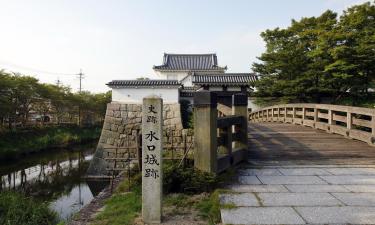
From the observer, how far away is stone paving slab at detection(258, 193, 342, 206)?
402 cm

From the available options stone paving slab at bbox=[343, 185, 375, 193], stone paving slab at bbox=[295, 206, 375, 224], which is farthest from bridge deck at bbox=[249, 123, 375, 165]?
stone paving slab at bbox=[295, 206, 375, 224]

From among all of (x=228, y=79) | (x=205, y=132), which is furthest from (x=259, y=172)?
(x=228, y=79)

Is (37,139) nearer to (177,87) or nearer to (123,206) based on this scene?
(177,87)

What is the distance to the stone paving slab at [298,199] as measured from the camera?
402 cm

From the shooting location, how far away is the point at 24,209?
6.62 meters

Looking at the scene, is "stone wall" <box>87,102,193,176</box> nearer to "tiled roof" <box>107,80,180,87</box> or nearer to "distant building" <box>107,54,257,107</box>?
"distant building" <box>107,54,257,107</box>

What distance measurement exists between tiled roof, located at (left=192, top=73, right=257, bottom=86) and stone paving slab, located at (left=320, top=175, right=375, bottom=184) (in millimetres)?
14216

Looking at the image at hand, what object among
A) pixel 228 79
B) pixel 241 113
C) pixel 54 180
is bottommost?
pixel 54 180

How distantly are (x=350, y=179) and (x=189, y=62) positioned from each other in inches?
1269

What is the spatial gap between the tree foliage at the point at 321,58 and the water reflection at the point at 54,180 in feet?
43.0

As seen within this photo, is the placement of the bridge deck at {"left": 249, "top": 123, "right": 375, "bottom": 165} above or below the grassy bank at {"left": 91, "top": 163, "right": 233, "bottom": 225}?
above

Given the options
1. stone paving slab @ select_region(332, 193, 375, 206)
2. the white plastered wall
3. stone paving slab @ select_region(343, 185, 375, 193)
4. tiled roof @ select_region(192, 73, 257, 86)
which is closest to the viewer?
stone paving slab @ select_region(332, 193, 375, 206)

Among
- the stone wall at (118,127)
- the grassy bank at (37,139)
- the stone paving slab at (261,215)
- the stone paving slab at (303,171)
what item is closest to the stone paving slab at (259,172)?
the stone paving slab at (303,171)

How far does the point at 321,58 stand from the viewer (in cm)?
1823
